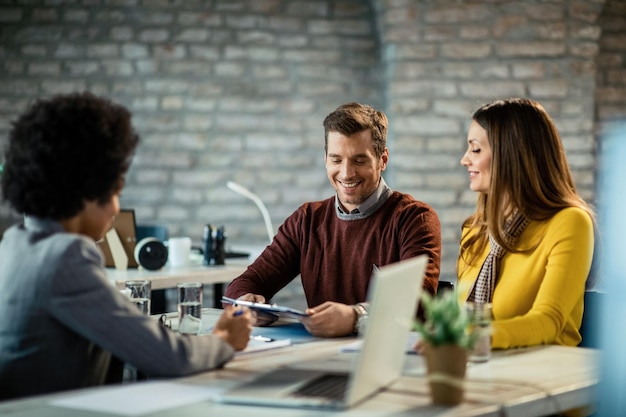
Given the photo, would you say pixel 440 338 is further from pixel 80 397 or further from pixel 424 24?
pixel 424 24

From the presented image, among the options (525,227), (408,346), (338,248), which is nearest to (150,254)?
(338,248)

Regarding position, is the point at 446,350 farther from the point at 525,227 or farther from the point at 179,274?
the point at 179,274

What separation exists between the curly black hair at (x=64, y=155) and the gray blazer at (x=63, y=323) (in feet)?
0.18

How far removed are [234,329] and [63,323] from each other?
0.41 m

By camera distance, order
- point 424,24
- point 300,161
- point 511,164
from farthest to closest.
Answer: point 300,161, point 424,24, point 511,164

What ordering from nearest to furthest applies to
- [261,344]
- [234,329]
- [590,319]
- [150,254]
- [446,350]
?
[446,350], [234,329], [261,344], [590,319], [150,254]

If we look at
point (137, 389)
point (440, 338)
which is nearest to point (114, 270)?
point (137, 389)

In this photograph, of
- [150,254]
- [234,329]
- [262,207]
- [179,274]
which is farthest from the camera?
[262,207]

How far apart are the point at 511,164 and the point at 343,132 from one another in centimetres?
59

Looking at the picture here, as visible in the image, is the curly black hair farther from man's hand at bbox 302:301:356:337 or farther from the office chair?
the office chair

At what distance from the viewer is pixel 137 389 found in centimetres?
157

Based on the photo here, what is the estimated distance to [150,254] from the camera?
3.69m

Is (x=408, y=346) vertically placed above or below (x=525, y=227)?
below

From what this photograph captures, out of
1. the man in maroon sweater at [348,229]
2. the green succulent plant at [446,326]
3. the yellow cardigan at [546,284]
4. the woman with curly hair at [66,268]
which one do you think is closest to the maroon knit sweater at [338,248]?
the man in maroon sweater at [348,229]
